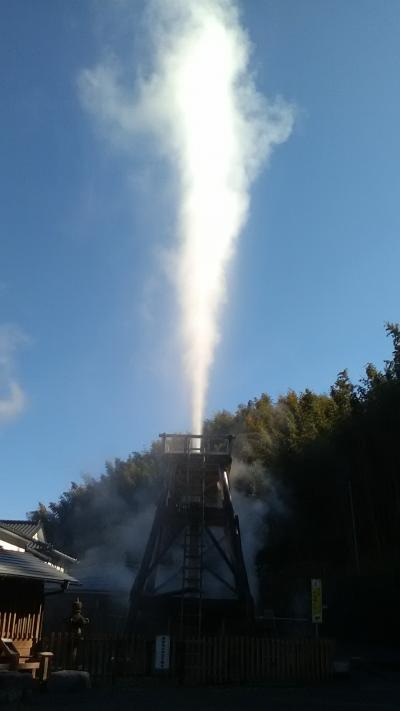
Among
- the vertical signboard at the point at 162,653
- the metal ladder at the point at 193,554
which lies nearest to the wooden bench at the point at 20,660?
the vertical signboard at the point at 162,653

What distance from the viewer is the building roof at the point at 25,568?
1303cm

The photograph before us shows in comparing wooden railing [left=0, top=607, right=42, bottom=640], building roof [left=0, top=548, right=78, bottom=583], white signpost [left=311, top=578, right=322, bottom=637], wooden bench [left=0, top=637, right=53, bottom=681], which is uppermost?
building roof [left=0, top=548, right=78, bottom=583]

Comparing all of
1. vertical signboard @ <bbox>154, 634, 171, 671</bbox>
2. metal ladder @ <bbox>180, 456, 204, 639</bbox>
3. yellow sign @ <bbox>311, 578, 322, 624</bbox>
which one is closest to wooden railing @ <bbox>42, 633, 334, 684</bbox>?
vertical signboard @ <bbox>154, 634, 171, 671</bbox>

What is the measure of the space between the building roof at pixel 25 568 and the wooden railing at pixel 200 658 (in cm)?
137

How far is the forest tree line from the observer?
24.3 metres

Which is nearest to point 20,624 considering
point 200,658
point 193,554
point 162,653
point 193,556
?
point 162,653

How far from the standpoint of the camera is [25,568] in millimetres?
13984

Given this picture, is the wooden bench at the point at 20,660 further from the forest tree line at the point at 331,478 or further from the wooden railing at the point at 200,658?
the forest tree line at the point at 331,478

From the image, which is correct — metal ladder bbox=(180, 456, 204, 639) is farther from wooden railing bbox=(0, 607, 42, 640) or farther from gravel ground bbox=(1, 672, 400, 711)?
gravel ground bbox=(1, 672, 400, 711)

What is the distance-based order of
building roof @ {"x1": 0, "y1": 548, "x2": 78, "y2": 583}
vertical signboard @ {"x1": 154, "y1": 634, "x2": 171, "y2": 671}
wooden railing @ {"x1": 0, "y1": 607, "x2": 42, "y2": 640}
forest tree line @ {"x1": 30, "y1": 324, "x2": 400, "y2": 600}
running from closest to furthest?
1. building roof @ {"x1": 0, "y1": 548, "x2": 78, "y2": 583}
2. wooden railing @ {"x1": 0, "y1": 607, "x2": 42, "y2": 640}
3. vertical signboard @ {"x1": 154, "y1": 634, "x2": 171, "y2": 671}
4. forest tree line @ {"x1": 30, "y1": 324, "x2": 400, "y2": 600}

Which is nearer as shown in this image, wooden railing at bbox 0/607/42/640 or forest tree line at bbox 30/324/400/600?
wooden railing at bbox 0/607/42/640

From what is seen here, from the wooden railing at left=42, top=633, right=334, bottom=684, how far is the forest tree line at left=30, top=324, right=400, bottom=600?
9590 mm

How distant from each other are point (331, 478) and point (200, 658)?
13708 millimetres

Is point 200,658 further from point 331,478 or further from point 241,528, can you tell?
point 241,528
